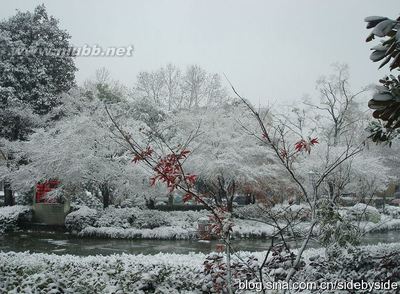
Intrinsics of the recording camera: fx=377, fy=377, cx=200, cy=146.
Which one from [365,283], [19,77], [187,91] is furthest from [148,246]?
[187,91]

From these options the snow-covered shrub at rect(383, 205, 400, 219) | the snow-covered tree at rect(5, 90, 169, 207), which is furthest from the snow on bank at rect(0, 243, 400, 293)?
the snow-covered shrub at rect(383, 205, 400, 219)

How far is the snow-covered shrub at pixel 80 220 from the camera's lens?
602 inches

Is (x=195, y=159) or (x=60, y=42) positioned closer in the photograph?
(x=195, y=159)

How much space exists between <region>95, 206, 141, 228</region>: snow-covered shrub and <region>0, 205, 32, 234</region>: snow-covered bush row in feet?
12.7

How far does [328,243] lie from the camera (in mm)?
6617

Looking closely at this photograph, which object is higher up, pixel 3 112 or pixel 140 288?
pixel 3 112

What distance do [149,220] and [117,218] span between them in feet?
4.34

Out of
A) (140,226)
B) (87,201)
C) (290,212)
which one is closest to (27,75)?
(87,201)

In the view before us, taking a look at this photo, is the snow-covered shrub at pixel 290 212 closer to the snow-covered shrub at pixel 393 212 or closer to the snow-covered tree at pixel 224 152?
the snow-covered tree at pixel 224 152

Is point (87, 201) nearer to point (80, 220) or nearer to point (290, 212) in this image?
point (80, 220)

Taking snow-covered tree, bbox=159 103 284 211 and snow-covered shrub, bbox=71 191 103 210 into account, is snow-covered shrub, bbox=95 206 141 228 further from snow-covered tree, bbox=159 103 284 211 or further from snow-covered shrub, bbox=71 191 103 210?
snow-covered shrub, bbox=71 191 103 210

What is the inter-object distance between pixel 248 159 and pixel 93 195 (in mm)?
10361

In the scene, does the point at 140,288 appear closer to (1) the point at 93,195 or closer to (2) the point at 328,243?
(2) the point at 328,243

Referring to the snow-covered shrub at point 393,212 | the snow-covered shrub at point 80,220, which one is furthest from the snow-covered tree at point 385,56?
the snow-covered shrub at point 393,212
